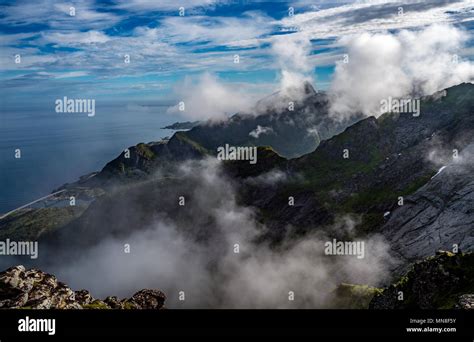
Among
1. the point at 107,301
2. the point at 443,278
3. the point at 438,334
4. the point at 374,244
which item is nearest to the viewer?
the point at 438,334

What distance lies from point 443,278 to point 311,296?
113507mm

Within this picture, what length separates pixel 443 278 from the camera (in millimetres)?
54406

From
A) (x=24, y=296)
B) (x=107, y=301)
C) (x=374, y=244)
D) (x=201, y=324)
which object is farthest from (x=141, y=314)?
(x=374, y=244)

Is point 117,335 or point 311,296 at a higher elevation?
point 117,335

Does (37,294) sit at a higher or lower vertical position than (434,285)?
lower

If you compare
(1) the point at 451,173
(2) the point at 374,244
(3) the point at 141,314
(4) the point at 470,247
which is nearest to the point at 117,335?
(3) the point at 141,314

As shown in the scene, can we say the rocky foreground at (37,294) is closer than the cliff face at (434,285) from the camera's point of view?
Yes

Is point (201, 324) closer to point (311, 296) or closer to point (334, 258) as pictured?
point (311, 296)

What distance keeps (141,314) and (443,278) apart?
178ft

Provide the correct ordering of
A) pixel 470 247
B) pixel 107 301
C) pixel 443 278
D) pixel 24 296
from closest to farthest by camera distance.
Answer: pixel 24 296
pixel 443 278
pixel 107 301
pixel 470 247

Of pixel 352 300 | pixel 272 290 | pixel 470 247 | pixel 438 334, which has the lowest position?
pixel 272 290

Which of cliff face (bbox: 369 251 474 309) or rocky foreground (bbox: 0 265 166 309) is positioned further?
cliff face (bbox: 369 251 474 309)

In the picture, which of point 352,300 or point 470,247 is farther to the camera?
point 470,247

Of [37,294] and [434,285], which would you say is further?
[434,285]
